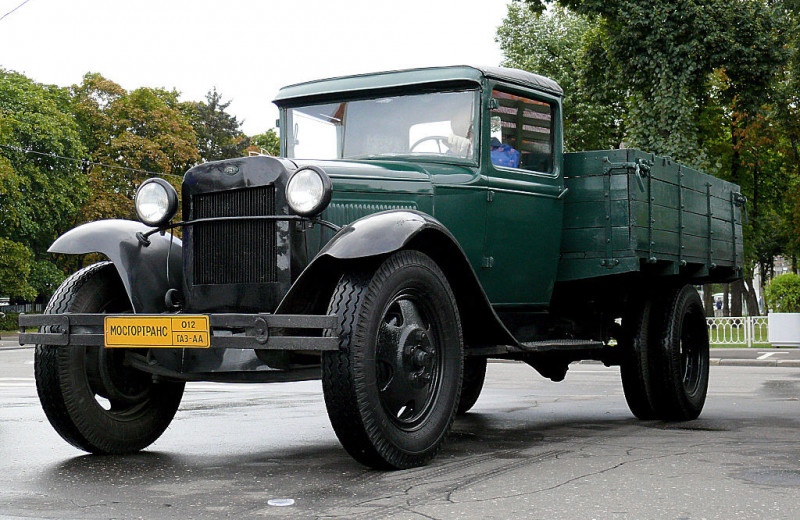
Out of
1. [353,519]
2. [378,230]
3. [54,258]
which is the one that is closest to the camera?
[353,519]

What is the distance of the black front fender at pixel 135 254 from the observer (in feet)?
20.2

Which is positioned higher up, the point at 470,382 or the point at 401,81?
the point at 401,81

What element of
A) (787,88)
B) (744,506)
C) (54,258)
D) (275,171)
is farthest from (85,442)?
(54,258)

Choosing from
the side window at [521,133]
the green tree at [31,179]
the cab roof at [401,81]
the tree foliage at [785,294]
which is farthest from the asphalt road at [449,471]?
the green tree at [31,179]

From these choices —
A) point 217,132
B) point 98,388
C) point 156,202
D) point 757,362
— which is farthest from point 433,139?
point 217,132

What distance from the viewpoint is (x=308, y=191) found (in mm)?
5688

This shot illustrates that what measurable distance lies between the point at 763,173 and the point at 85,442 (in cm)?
3575

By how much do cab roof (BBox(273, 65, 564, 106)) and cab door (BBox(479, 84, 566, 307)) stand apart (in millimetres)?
107

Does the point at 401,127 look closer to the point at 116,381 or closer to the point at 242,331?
the point at 242,331

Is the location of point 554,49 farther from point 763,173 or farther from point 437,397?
point 437,397

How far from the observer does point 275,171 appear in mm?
5863

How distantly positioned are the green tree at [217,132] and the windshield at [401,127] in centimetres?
5613

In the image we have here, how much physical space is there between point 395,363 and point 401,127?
2.12 meters

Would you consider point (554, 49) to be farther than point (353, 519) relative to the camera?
Yes
